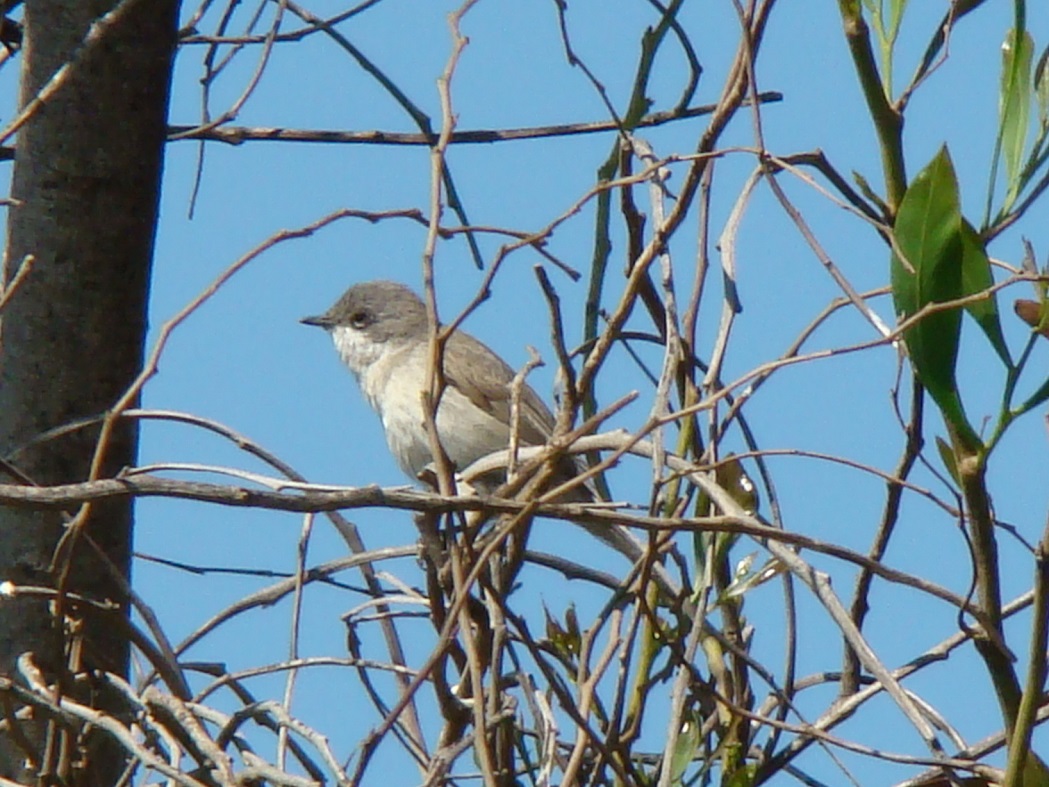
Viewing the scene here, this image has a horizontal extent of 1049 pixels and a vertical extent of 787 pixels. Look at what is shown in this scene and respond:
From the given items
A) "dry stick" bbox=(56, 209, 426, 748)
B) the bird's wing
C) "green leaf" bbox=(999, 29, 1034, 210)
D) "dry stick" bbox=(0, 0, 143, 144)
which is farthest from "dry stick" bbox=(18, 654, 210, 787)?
the bird's wing

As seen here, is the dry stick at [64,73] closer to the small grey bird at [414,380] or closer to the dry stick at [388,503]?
the dry stick at [388,503]

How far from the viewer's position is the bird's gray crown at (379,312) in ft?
24.1

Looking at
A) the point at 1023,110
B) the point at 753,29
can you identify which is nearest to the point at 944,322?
the point at 1023,110

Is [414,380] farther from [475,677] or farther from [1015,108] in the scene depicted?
[1015,108]

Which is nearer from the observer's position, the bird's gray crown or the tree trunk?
the tree trunk

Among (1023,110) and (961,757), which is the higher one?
(1023,110)

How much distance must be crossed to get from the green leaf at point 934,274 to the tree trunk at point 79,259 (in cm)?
144

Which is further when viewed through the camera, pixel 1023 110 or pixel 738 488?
pixel 738 488

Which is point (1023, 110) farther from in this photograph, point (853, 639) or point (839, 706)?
point (839, 706)

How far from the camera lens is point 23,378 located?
2.68m

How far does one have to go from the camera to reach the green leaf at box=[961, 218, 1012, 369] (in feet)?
5.42

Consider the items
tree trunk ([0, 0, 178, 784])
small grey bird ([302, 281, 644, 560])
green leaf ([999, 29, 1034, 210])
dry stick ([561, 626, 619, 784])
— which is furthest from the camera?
small grey bird ([302, 281, 644, 560])

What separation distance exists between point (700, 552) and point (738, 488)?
14 centimetres

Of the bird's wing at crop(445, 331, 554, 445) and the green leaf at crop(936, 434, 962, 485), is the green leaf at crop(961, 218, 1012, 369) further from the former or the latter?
the bird's wing at crop(445, 331, 554, 445)
